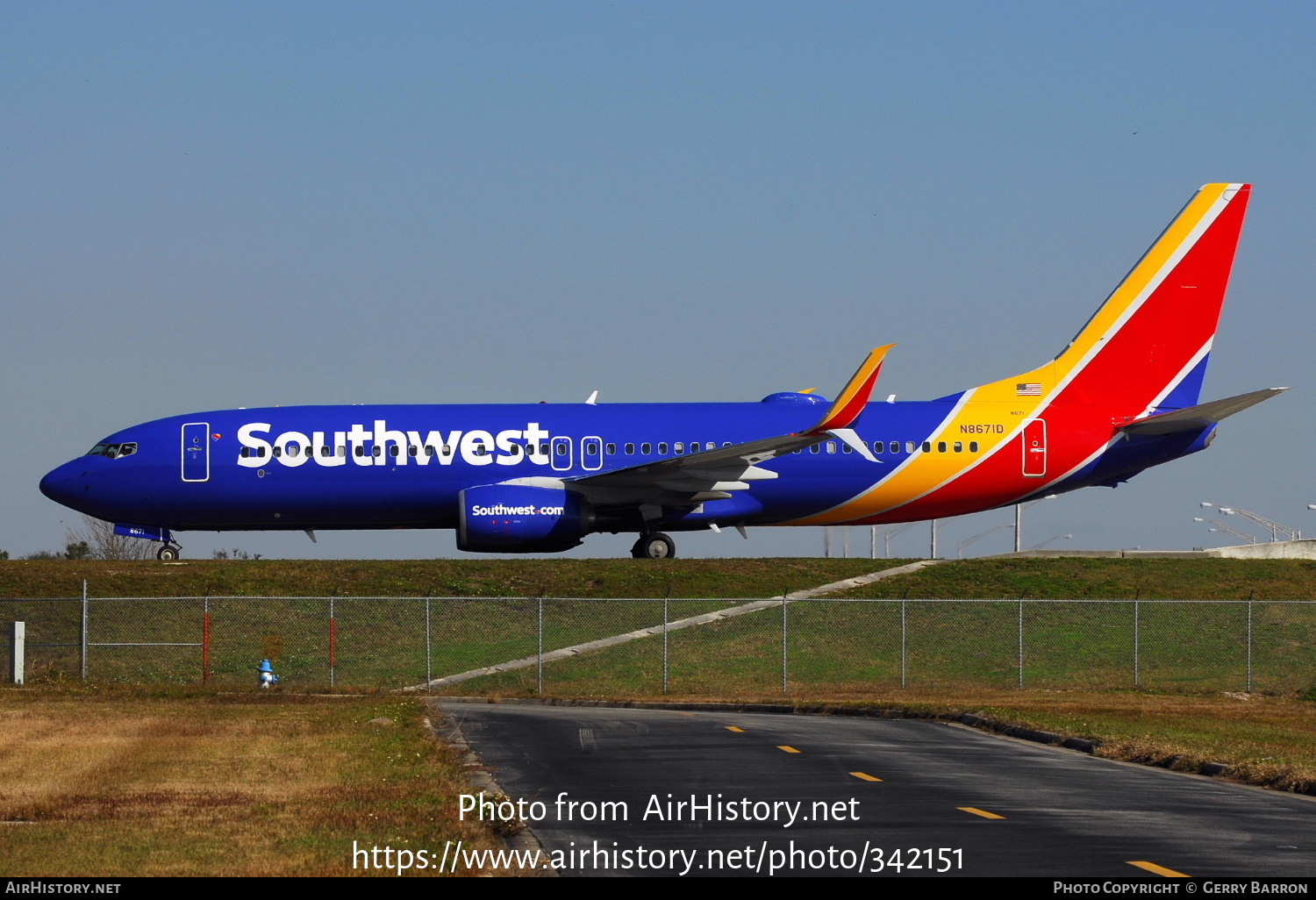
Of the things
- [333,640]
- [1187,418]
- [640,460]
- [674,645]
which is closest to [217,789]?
[333,640]

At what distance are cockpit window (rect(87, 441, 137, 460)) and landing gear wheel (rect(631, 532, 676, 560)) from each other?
476 inches

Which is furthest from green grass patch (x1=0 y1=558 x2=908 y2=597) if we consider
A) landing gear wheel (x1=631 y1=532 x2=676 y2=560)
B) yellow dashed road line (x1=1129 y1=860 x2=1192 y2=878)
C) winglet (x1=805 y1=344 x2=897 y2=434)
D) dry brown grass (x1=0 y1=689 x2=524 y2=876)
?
yellow dashed road line (x1=1129 y1=860 x2=1192 y2=878)

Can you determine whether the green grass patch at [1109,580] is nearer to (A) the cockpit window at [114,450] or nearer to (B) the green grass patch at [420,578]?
(B) the green grass patch at [420,578]

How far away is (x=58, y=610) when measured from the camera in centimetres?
3650

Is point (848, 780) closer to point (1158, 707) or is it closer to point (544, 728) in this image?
point (544, 728)

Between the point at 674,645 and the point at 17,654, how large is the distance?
12678 millimetres

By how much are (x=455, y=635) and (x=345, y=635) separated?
7.54 feet

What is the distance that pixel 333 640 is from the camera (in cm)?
3030

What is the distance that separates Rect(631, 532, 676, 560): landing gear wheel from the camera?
130ft

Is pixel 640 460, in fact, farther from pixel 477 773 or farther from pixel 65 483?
pixel 477 773

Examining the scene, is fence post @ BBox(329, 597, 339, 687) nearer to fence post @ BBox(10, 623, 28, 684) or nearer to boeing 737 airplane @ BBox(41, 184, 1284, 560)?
boeing 737 airplane @ BBox(41, 184, 1284, 560)

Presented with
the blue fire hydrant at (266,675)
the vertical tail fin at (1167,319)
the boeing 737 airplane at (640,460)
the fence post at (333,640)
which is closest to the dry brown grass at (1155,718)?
the fence post at (333,640)

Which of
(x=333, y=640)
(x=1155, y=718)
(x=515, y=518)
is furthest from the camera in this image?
(x=515, y=518)
